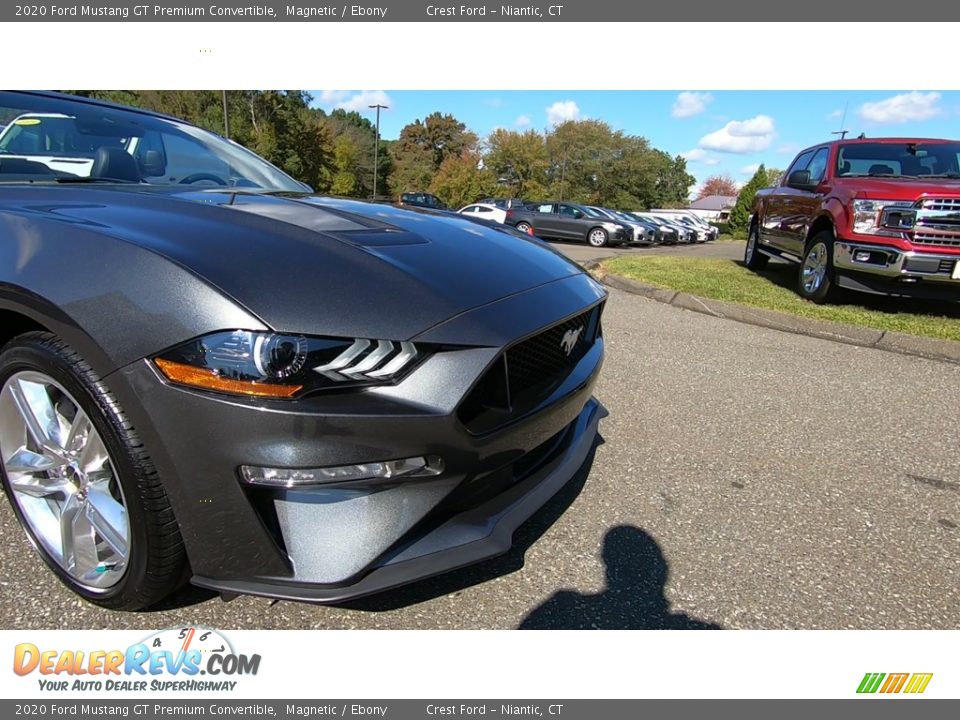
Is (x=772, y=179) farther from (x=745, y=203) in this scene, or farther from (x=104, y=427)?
(x=104, y=427)

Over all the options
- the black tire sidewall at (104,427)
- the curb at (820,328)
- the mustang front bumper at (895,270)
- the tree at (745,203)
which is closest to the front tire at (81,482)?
the black tire sidewall at (104,427)

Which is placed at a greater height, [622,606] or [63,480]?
[63,480]

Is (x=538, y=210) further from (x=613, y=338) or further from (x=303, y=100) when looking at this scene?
(x=303, y=100)

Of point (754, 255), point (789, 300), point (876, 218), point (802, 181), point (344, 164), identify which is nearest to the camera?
point (876, 218)

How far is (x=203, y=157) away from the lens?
9.16 ft

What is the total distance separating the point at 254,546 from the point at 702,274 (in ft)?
28.6

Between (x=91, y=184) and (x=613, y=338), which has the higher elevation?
(x=91, y=184)

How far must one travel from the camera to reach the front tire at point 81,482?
4.58 ft

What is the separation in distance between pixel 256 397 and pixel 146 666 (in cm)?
86

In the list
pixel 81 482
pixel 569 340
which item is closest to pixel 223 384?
pixel 81 482

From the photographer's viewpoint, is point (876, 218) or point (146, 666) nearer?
point (146, 666)

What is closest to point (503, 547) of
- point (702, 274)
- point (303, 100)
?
point (702, 274)

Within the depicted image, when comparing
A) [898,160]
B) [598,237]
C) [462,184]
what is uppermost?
[898,160]

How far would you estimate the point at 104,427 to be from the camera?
1.40 metres
